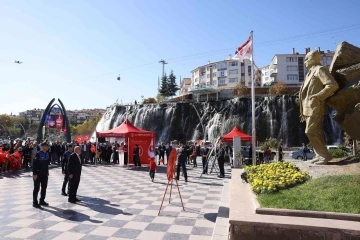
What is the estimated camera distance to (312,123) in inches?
307

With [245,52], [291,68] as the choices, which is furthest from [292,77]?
[245,52]

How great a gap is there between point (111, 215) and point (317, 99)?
6043 mm

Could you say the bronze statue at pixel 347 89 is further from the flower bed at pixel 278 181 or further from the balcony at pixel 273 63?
the balcony at pixel 273 63

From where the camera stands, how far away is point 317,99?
766cm

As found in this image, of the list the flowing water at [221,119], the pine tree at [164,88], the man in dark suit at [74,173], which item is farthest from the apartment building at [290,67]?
the man in dark suit at [74,173]

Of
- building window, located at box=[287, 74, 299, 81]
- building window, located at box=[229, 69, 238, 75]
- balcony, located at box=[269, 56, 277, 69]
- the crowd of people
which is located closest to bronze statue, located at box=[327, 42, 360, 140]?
the crowd of people

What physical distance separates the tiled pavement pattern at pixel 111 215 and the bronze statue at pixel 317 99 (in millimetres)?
3258

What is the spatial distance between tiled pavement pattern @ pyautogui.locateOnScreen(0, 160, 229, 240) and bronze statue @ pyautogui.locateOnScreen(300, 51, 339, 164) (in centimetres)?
326

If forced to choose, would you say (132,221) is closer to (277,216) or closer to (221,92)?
(277,216)

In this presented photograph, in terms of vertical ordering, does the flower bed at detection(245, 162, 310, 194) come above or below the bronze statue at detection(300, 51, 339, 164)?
below

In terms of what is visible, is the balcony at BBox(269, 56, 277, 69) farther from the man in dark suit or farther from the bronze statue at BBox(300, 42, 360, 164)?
the man in dark suit

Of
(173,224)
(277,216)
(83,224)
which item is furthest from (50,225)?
(277,216)

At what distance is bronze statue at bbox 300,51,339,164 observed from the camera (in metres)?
7.56

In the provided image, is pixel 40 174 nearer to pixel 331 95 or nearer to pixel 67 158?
pixel 67 158
